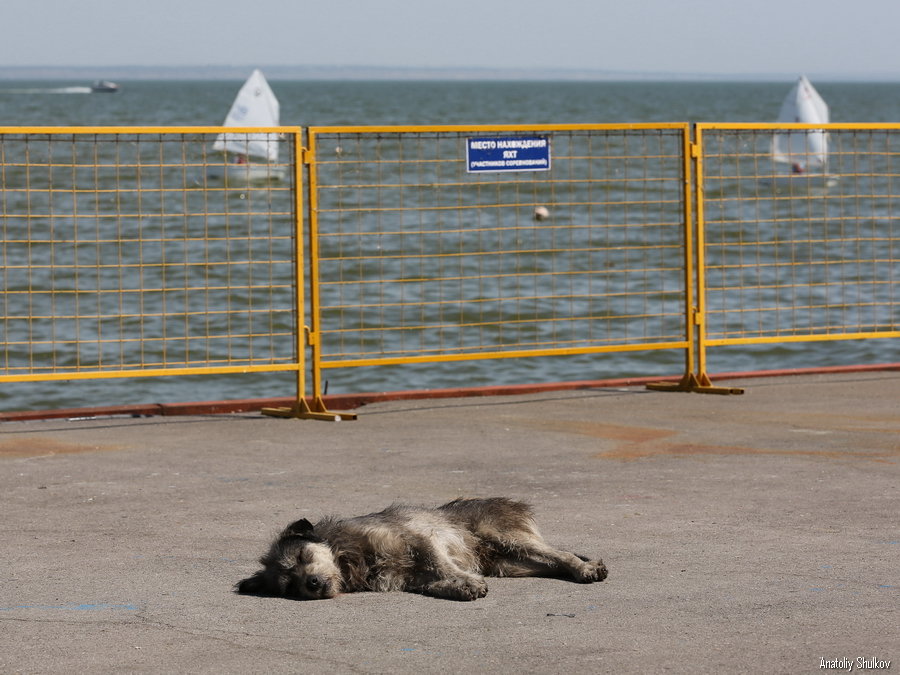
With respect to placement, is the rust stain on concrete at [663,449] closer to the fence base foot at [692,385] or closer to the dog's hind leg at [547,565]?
the fence base foot at [692,385]

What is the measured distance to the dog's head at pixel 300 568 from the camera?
5.67 meters

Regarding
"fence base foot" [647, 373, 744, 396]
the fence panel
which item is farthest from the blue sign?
"fence base foot" [647, 373, 744, 396]

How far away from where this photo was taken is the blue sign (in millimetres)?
10648

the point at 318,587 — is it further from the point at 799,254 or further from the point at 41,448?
the point at 799,254

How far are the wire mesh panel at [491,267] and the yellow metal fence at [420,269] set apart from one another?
0.07m

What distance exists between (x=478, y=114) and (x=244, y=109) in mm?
72346

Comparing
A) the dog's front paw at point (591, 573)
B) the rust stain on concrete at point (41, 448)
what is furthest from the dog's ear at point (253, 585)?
the rust stain on concrete at point (41, 448)


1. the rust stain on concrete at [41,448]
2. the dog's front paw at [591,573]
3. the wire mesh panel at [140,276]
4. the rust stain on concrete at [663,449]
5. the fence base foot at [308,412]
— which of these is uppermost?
the wire mesh panel at [140,276]

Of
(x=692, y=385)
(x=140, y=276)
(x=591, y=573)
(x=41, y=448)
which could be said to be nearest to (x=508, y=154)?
(x=692, y=385)

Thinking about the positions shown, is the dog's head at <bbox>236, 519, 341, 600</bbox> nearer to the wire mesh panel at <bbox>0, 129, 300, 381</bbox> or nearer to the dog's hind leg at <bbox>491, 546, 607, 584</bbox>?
the dog's hind leg at <bbox>491, 546, 607, 584</bbox>

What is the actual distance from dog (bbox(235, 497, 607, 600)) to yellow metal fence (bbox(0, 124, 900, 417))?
156 inches

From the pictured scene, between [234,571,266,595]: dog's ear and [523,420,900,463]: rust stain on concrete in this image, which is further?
[523,420,900,463]: rust stain on concrete

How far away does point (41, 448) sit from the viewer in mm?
9250

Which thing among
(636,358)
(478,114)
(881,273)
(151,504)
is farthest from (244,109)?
(478,114)
